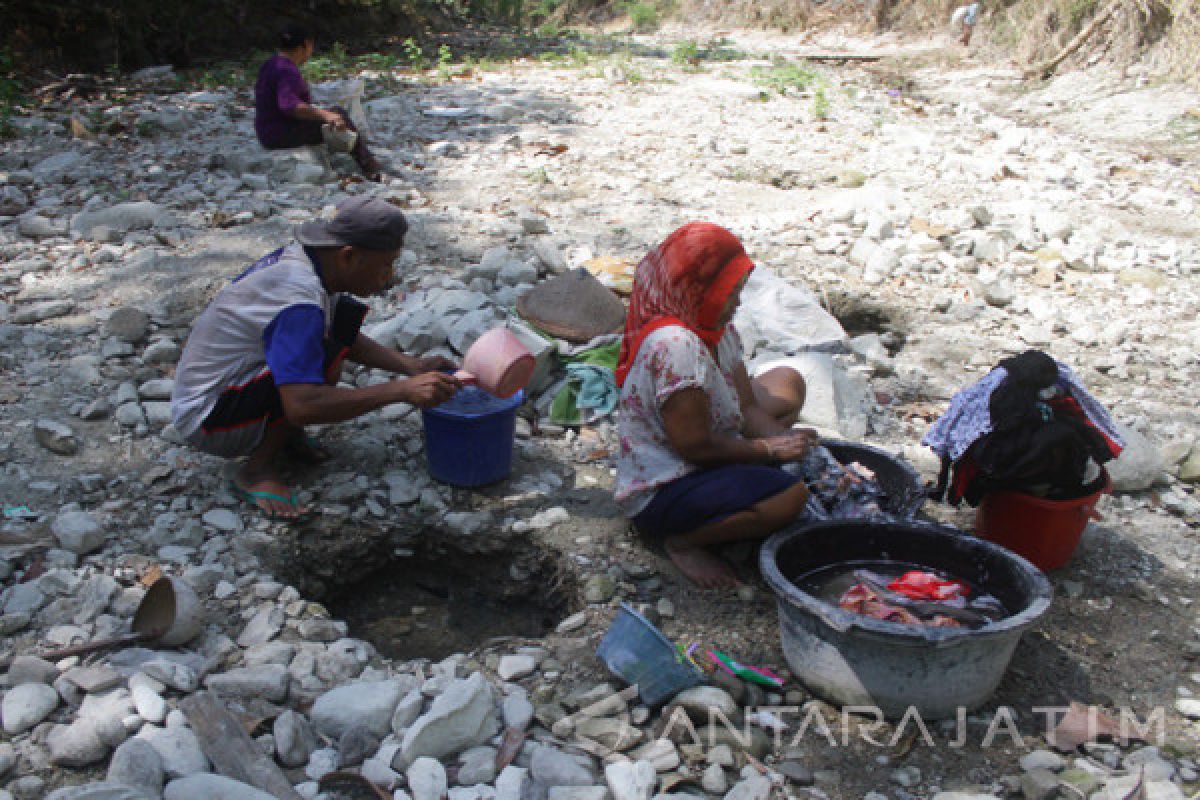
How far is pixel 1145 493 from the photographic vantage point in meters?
3.38

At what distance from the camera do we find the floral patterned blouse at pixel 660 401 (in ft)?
8.47

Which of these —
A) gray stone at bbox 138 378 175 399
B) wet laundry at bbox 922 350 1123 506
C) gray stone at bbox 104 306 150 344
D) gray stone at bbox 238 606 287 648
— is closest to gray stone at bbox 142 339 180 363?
gray stone at bbox 104 306 150 344

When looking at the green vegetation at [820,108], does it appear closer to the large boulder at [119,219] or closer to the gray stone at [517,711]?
the large boulder at [119,219]

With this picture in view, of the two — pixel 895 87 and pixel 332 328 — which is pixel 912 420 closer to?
pixel 332 328

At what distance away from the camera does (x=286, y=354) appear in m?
2.77

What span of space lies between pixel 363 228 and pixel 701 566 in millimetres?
1424

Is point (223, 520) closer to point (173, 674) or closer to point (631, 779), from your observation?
point (173, 674)

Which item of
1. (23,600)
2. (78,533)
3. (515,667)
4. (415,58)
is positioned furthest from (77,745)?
(415,58)

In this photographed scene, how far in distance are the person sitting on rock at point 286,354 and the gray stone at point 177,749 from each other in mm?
1021

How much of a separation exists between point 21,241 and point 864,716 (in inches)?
189

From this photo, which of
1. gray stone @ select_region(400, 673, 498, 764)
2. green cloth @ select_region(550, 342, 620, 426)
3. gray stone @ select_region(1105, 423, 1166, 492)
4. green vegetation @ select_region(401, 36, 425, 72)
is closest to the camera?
gray stone @ select_region(400, 673, 498, 764)

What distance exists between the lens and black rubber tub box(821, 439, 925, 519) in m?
2.97

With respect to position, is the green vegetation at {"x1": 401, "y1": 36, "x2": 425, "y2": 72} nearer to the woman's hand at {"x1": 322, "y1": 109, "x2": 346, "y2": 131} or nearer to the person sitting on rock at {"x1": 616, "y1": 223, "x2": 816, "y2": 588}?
the woman's hand at {"x1": 322, "y1": 109, "x2": 346, "y2": 131}

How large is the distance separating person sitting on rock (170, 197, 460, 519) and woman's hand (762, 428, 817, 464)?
1.00m
